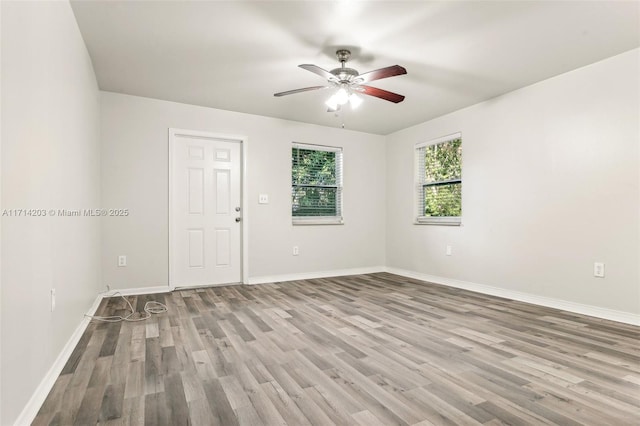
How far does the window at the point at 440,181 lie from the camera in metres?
4.70

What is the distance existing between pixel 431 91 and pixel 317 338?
2.94m

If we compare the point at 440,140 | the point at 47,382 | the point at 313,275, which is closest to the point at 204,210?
the point at 313,275

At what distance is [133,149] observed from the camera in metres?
4.13

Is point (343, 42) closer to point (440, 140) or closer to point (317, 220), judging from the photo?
point (440, 140)

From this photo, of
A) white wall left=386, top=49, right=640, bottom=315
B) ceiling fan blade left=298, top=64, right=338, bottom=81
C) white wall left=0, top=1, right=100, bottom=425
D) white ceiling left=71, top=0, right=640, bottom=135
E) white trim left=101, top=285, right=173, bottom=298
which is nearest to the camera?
white wall left=0, top=1, right=100, bottom=425

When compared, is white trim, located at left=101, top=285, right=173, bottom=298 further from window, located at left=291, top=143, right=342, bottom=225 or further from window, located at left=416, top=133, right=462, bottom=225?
window, located at left=416, top=133, right=462, bottom=225

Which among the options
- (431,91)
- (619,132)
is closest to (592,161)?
(619,132)

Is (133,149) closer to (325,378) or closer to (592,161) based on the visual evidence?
(325,378)

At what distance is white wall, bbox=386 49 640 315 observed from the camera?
3.04m

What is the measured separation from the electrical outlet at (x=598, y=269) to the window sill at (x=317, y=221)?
320 centimetres

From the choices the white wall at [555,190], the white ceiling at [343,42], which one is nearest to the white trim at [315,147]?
the white ceiling at [343,42]

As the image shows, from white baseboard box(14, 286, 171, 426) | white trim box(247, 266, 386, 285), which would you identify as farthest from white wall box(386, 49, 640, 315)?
white baseboard box(14, 286, 171, 426)

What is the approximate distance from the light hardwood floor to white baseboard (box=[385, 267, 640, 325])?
0.48 feet

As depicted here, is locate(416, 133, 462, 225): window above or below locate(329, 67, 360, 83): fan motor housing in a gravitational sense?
below
